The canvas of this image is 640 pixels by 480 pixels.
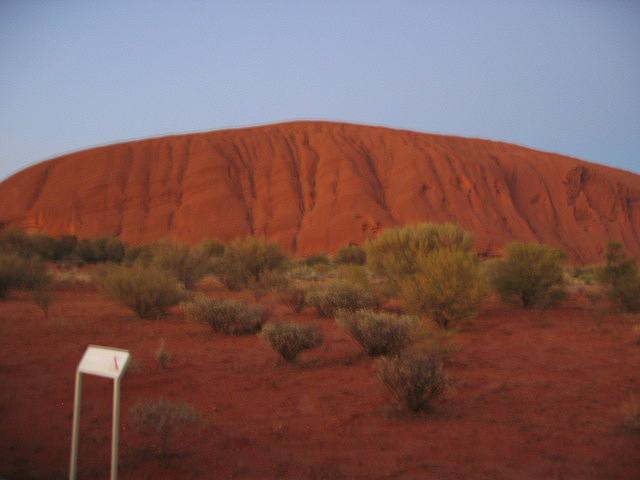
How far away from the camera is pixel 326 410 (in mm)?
5992

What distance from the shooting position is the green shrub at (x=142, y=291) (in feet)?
39.8

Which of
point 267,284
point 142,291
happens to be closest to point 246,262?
point 267,284

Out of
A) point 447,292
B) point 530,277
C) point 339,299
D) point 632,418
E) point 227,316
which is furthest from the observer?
point 530,277

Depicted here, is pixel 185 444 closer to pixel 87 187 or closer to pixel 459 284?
pixel 459 284

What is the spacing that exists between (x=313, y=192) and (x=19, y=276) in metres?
36.9

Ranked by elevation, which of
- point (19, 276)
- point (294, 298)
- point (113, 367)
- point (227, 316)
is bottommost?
point (19, 276)

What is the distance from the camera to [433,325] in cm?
1130

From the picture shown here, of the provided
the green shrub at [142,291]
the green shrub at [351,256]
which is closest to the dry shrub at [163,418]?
the green shrub at [142,291]

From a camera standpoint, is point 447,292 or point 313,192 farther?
point 313,192

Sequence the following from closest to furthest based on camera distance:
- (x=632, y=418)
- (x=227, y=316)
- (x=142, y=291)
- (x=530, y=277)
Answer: (x=632, y=418) → (x=227, y=316) → (x=142, y=291) → (x=530, y=277)

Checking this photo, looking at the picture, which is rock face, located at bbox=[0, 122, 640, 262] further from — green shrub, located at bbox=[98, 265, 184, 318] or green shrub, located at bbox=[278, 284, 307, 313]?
green shrub, located at bbox=[98, 265, 184, 318]

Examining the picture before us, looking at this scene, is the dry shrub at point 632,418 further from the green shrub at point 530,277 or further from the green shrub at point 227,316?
the green shrub at point 530,277

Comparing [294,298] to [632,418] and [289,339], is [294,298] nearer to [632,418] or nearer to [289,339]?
[289,339]

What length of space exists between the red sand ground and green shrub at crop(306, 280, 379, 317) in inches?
83.8
